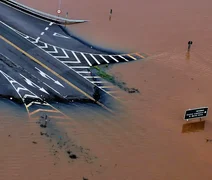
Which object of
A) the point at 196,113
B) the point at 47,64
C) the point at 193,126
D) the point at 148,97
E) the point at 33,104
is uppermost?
the point at 47,64

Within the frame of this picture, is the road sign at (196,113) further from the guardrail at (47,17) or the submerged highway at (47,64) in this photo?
the guardrail at (47,17)

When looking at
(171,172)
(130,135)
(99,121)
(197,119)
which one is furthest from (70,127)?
(197,119)

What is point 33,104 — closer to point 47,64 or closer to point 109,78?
point 47,64

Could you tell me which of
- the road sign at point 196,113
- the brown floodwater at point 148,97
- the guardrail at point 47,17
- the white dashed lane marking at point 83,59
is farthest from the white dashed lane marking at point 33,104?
the guardrail at point 47,17

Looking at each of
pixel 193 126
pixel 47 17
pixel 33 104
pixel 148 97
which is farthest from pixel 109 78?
pixel 47 17

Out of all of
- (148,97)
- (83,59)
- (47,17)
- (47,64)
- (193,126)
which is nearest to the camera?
(193,126)

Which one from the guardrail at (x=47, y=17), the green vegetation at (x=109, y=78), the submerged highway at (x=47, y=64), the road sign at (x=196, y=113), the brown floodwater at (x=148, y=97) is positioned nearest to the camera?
the brown floodwater at (x=148, y=97)

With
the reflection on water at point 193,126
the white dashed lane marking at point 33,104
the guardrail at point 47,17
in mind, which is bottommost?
the reflection on water at point 193,126

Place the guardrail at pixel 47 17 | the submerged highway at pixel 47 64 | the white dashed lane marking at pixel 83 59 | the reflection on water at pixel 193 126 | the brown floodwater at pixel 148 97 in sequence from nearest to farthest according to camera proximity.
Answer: the brown floodwater at pixel 148 97 < the reflection on water at pixel 193 126 < the submerged highway at pixel 47 64 < the white dashed lane marking at pixel 83 59 < the guardrail at pixel 47 17

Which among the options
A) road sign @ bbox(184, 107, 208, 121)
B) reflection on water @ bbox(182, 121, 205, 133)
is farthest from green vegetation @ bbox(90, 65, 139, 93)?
reflection on water @ bbox(182, 121, 205, 133)
